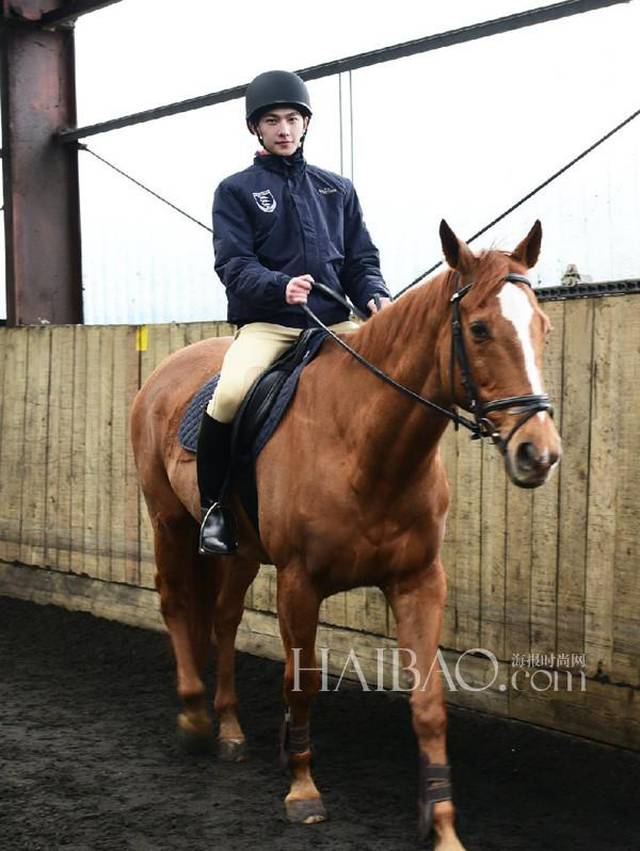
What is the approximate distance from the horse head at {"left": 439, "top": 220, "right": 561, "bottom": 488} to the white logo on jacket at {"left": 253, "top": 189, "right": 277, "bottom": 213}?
101 cm

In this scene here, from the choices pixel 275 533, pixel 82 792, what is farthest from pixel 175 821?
pixel 275 533

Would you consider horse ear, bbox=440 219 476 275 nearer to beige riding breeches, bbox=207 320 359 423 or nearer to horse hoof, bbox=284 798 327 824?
beige riding breeches, bbox=207 320 359 423

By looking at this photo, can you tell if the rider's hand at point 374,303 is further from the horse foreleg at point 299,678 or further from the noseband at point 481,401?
the horse foreleg at point 299,678

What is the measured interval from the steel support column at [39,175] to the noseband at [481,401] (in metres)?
6.15

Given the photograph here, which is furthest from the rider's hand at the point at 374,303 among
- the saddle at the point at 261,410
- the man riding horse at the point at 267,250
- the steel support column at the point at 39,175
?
the steel support column at the point at 39,175

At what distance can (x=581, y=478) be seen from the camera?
15.1 ft

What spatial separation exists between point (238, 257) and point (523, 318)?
138cm

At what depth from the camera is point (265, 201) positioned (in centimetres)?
423

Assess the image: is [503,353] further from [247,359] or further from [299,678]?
[299,678]

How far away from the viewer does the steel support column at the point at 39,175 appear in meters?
8.63

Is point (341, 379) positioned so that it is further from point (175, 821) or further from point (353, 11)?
point (353, 11)

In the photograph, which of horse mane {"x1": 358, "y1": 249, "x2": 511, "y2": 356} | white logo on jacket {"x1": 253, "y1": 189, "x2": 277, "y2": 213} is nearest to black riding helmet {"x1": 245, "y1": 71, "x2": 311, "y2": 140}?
white logo on jacket {"x1": 253, "y1": 189, "x2": 277, "y2": 213}

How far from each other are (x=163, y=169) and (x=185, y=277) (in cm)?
83

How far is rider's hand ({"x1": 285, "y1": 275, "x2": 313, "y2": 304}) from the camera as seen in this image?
3.92 m
